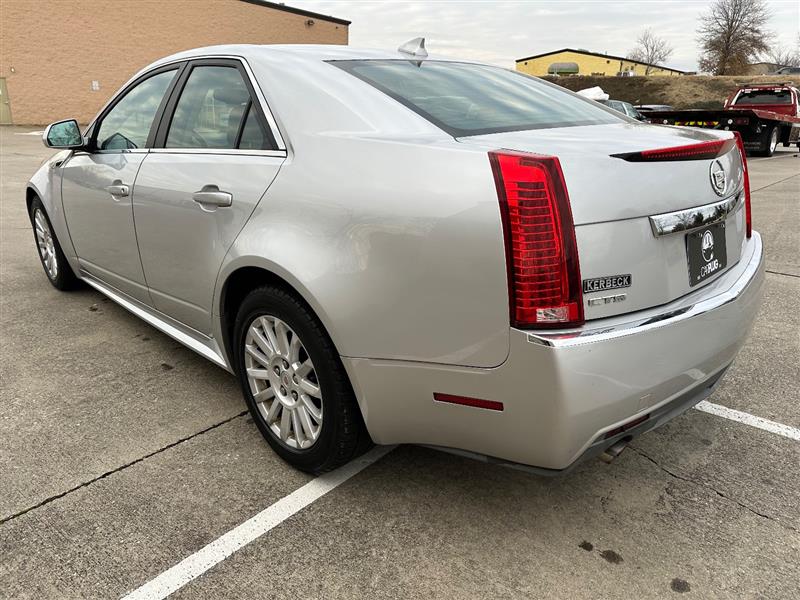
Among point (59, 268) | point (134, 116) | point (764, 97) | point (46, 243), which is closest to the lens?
point (134, 116)

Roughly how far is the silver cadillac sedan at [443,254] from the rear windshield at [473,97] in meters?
0.01

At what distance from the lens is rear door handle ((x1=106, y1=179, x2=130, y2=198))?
3.22 metres

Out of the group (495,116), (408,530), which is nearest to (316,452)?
(408,530)

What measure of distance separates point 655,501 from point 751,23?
2718 inches

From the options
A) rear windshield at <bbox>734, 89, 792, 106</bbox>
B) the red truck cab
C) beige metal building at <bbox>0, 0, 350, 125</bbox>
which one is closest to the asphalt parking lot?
the red truck cab

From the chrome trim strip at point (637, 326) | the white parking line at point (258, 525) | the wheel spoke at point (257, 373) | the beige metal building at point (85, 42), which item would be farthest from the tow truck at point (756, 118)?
the beige metal building at point (85, 42)

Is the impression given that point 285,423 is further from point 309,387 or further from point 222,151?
point 222,151

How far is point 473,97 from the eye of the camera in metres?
2.55

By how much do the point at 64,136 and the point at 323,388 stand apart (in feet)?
8.80

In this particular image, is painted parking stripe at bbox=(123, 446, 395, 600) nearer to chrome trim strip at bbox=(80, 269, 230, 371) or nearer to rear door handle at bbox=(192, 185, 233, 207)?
chrome trim strip at bbox=(80, 269, 230, 371)

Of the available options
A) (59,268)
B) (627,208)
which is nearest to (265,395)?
(627,208)

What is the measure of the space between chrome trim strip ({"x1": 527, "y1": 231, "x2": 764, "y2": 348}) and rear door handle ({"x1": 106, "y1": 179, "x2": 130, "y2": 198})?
2390 mm

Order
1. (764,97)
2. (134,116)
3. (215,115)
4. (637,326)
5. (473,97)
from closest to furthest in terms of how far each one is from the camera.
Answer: (637,326), (473,97), (215,115), (134,116), (764,97)

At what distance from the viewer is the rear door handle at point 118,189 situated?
A: 3.22 m
